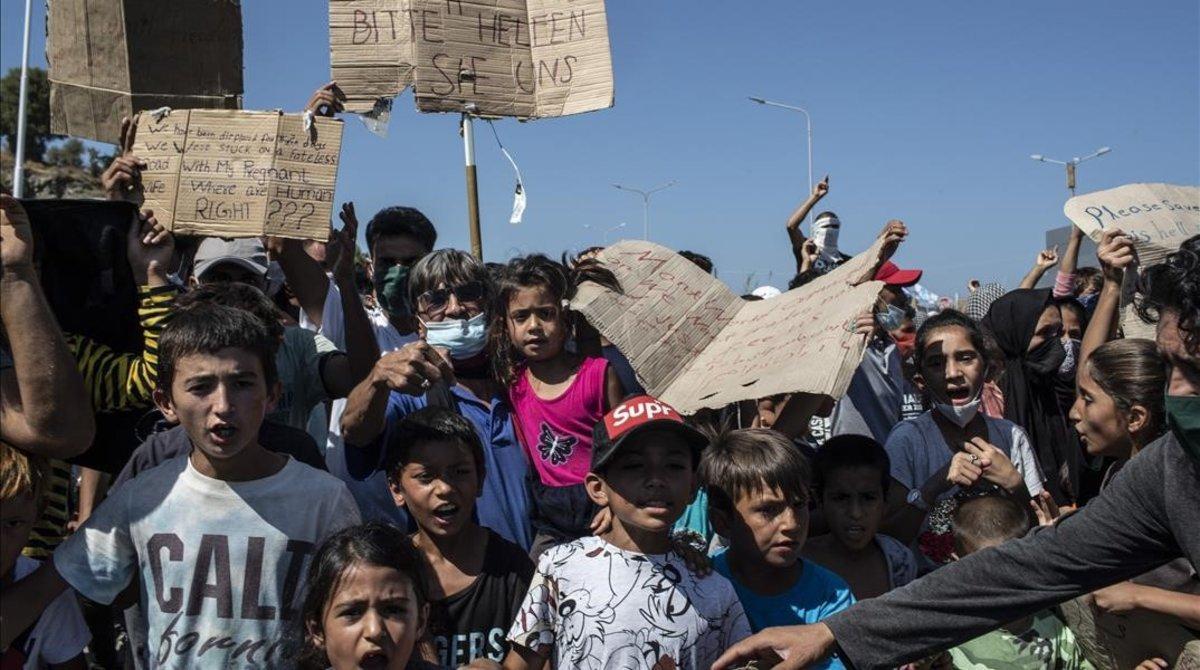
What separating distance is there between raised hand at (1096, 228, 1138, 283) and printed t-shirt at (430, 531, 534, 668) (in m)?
2.77

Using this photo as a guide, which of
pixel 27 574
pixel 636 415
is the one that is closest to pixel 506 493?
pixel 636 415

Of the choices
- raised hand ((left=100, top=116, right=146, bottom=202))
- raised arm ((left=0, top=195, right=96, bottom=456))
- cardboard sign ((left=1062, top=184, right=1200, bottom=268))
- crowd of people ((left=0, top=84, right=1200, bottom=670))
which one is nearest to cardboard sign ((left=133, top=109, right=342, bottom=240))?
raised hand ((left=100, top=116, right=146, bottom=202))

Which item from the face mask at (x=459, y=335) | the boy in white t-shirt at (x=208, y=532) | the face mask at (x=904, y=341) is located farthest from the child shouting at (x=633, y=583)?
the face mask at (x=904, y=341)

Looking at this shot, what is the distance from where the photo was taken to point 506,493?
4.12 m

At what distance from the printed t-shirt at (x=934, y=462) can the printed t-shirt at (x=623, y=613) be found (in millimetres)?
1397

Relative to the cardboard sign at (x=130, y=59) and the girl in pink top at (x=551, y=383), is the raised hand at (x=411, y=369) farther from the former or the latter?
the cardboard sign at (x=130, y=59)

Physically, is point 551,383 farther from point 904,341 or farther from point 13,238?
point 904,341

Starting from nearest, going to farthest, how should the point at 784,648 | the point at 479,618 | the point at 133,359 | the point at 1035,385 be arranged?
the point at 784,648 < the point at 133,359 < the point at 479,618 < the point at 1035,385

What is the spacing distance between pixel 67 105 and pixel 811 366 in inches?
115

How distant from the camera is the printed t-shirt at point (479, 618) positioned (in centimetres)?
345

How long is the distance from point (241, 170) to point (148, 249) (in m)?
0.52

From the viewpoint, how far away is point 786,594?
3.73 meters

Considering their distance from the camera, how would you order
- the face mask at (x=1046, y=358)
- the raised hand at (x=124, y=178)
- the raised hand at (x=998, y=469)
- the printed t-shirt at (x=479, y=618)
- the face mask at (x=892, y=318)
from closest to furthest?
the printed t-shirt at (x=479, y=618), the raised hand at (x=124, y=178), the raised hand at (x=998, y=469), the face mask at (x=892, y=318), the face mask at (x=1046, y=358)

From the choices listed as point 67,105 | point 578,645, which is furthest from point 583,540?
point 67,105
